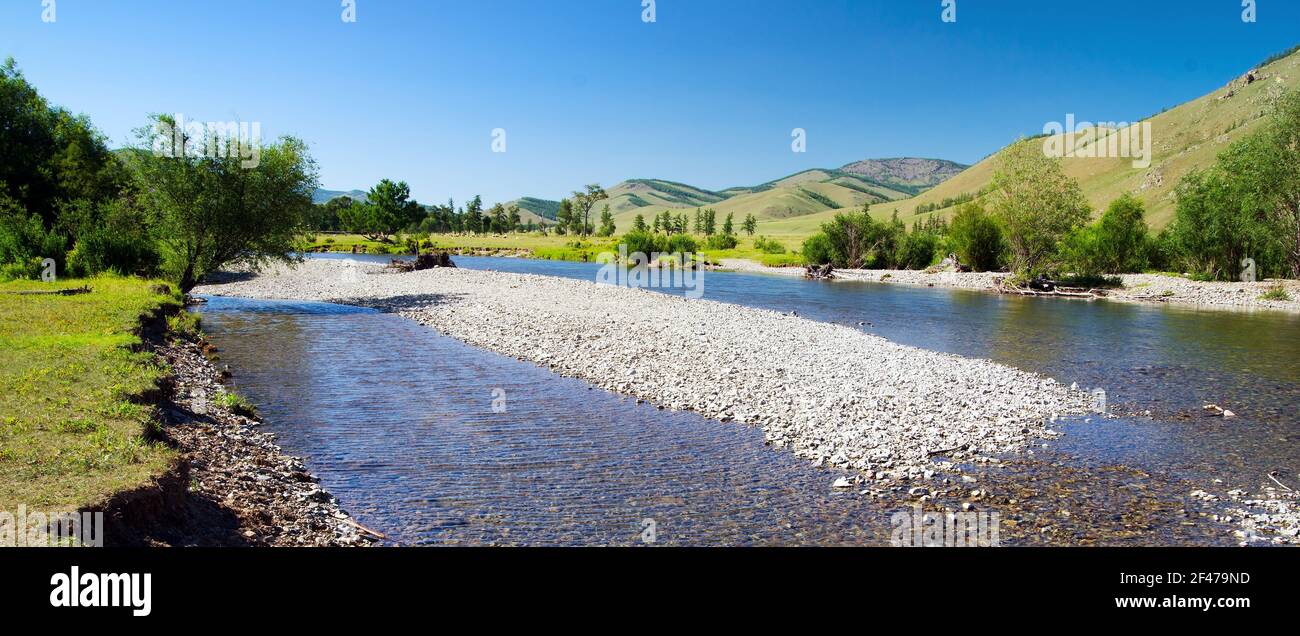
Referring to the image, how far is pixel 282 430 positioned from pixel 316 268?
62.7m

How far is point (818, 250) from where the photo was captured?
9856 cm

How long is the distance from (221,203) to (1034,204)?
221 feet

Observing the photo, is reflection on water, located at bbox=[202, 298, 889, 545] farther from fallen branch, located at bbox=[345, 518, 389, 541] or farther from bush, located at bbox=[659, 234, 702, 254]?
bush, located at bbox=[659, 234, 702, 254]

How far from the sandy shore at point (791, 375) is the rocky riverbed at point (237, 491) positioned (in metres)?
8.96

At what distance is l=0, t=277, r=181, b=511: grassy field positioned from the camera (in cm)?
815

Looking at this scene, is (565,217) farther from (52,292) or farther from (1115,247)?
(52,292)

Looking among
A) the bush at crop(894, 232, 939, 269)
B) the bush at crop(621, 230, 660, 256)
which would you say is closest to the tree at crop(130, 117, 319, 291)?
the bush at crop(621, 230, 660, 256)

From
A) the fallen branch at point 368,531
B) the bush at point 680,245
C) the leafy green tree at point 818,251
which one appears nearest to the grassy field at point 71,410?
the fallen branch at point 368,531

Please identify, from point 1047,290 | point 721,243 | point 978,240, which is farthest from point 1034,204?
point 721,243

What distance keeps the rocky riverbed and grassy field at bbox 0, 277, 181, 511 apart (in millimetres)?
650

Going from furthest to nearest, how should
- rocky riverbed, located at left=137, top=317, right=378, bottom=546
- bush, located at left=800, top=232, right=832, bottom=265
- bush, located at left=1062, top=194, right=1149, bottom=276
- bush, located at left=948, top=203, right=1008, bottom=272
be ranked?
bush, located at left=800, top=232, right=832, bottom=265, bush, located at left=948, top=203, right=1008, bottom=272, bush, located at left=1062, top=194, right=1149, bottom=276, rocky riverbed, located at left=137, top=317, right=378, bottom=546

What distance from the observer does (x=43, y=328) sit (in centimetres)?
1822
